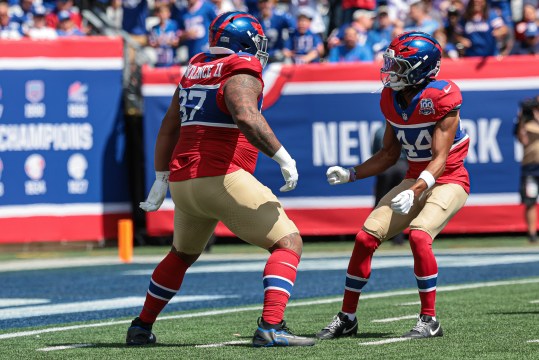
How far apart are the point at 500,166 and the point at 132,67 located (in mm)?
Answer: 4947

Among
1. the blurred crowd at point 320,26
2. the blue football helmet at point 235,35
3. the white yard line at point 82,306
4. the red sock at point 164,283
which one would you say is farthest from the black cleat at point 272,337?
the blurred crowd at point 320,26

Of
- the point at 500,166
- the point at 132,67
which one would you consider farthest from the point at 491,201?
the point at 132,67

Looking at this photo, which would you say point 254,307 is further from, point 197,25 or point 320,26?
point 320,26

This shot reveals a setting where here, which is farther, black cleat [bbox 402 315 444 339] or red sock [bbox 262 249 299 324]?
black cleat [bbox 402 315 444 339]

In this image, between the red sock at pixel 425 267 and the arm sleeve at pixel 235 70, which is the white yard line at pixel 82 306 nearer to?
the arm sleeve at pixel 235 70

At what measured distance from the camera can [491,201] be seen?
15.4 metres

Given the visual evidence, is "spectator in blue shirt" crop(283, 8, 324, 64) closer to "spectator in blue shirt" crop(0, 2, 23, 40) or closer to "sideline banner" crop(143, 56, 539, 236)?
"sideline banner" crop(143, 56, 539, 236)

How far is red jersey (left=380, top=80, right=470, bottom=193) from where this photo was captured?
22.1ft

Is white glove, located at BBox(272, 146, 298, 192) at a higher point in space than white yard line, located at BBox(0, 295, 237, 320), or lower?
higher

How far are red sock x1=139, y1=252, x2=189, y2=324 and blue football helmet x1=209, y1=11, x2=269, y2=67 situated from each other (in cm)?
119

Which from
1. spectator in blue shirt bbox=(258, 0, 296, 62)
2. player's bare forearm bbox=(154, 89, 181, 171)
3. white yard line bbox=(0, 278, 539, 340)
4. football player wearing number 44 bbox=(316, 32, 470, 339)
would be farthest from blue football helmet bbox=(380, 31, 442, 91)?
spectator in blue shirt bbox=(258, 0, 296, 62)

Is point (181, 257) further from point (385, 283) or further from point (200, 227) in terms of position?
point (385, 283)

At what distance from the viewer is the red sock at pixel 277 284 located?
6230mm

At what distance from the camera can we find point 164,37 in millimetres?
16875
